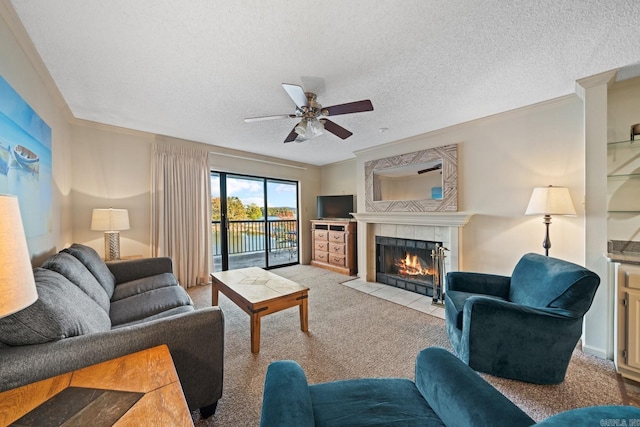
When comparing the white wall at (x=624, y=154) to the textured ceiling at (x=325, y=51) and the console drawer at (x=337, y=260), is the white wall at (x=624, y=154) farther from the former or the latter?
the console drawer at (x=337, y=260)

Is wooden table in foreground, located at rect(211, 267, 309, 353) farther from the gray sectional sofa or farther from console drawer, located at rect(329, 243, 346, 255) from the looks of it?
console drawer, located at rect(329, 243, 346, 255)

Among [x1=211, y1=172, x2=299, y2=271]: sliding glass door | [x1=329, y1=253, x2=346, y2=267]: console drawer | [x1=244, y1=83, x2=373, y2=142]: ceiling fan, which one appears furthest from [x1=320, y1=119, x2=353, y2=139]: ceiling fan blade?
[x1=329, y1=253, x2=346, y2=267]: console drawer

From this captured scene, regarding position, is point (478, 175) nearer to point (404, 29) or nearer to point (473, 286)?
point (473, 286)

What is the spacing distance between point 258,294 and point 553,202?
298 centimetres

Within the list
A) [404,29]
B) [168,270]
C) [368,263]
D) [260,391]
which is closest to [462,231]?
[368,263]

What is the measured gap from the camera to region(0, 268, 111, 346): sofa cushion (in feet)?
3.28

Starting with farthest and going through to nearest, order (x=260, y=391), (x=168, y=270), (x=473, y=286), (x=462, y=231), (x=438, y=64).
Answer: (x=462, y=231) < (x=168, y=270) < (x=473, y=286) < (x=438, y=64) < (x=260, y=391)

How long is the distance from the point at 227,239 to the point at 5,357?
3644 mm

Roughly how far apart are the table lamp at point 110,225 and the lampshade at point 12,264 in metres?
2.74

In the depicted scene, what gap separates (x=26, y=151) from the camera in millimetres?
1708

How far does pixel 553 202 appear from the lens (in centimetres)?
229

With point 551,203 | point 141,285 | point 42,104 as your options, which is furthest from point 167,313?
point 551,203

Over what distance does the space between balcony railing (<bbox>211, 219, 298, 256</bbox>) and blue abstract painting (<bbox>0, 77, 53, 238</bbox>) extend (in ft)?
7.57

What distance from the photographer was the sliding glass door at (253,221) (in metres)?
4.46
